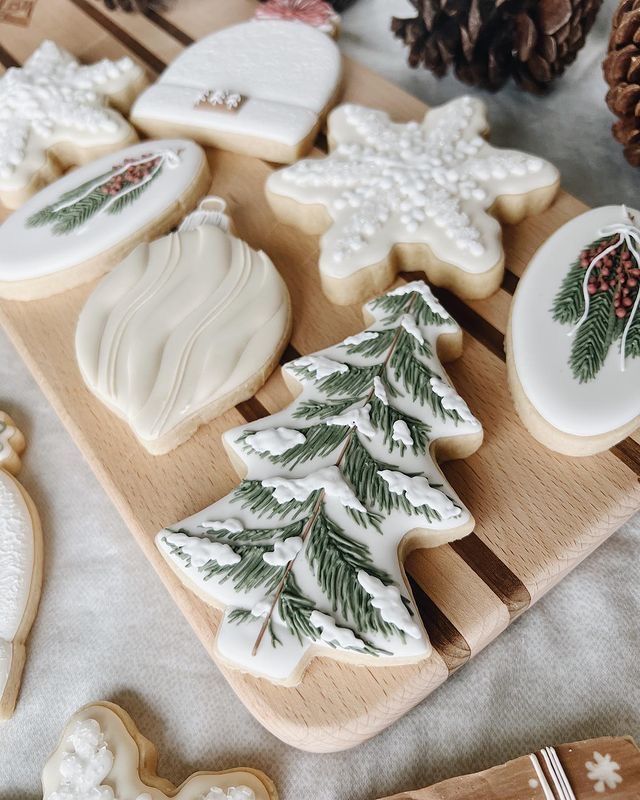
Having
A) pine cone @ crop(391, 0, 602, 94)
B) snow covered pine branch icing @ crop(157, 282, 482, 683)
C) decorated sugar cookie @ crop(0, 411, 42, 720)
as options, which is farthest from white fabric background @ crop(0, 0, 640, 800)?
pine cone @ crop(391, 0, 602, 94)

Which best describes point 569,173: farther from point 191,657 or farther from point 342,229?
point 191,657

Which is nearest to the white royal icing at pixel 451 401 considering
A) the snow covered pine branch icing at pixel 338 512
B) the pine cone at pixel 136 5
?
the snow covered pine branch icing at pixel 338 512

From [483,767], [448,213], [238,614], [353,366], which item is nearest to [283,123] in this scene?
[448,213]

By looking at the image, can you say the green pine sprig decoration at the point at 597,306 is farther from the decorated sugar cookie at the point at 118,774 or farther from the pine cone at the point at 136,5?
the pine cone at the point at 136,5

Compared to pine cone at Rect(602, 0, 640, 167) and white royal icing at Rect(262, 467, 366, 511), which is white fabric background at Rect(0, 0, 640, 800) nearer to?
white royal icing at Rect(262, 467, 366, 511)

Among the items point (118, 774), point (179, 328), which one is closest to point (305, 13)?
point (179, 328)

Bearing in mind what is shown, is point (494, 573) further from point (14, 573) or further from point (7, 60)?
point (7, 60)
